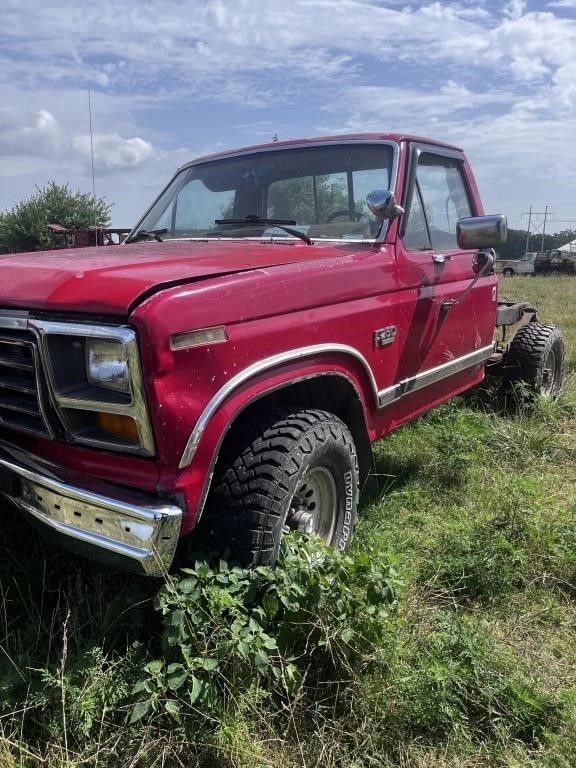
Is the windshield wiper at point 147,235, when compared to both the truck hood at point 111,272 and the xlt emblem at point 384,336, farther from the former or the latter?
the xlt emblem at point 384,336

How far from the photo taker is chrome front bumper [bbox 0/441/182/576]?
2012mm

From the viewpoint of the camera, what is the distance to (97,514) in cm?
207

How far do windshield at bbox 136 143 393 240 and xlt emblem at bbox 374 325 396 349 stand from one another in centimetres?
50

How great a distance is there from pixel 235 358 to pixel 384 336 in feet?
3.71

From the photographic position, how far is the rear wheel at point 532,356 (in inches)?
209

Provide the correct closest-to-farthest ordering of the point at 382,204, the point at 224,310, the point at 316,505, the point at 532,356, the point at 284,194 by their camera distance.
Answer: the point at 224,310 < the point at 316,505 < the point at 382,204 < the point at 284,194 < the point at 532,356

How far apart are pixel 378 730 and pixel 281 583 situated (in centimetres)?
54

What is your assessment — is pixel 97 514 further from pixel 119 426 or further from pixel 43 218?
pixel 43 218

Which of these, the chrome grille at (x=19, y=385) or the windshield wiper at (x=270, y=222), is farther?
the windshield wiper at (x=270, y=222)

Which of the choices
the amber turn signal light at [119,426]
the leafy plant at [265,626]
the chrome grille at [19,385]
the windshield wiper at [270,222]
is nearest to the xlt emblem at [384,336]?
the windshield wiper at [270,222]

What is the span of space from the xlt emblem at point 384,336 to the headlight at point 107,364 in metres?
1.39

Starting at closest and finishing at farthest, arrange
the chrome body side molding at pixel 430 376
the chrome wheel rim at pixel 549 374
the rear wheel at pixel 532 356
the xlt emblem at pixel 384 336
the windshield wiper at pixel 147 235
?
the xlt emblem at pixel 384 336 → the chrome body side molding at pixel 430 376 → the windshield wiper at pixel 147 235 → the rear wheel at pixel 532 356 → the chrome wheel rim at pixel 549 374

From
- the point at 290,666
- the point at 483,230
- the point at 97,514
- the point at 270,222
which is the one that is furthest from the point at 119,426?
the point at 483,230

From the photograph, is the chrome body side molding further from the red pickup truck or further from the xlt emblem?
the xlt emblem
